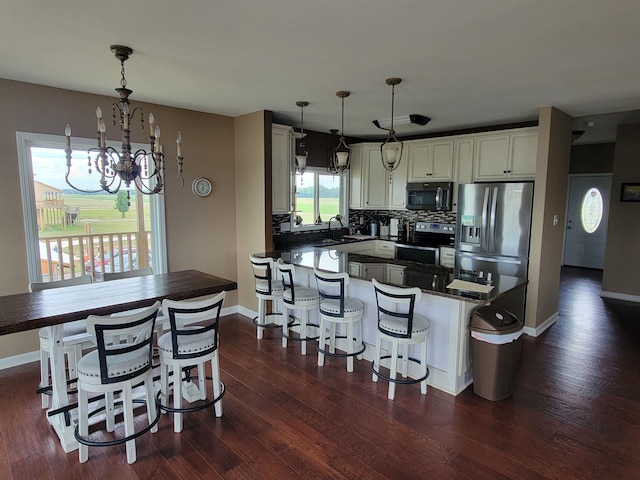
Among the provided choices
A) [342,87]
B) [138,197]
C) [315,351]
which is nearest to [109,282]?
[138,197]

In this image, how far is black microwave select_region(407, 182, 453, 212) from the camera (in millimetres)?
5418

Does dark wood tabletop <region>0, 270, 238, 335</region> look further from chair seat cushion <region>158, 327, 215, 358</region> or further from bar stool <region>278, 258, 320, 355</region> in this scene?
bar stool <region>278, 258, 320, 355</region>

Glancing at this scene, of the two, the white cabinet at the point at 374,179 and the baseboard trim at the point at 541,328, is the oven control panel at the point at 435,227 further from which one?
the baseboard trim at the point at 541,328

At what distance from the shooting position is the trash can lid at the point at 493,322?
2.83 m

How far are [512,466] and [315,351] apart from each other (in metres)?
2.04

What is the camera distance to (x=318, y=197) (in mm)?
6184

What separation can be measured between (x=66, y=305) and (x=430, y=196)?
4.69 meters

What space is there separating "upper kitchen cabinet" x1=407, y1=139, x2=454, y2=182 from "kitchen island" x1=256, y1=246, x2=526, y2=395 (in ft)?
7.53

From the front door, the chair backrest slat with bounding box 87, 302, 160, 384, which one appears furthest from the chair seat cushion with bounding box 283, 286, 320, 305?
the front door

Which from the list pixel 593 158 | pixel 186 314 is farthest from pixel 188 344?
pixel 593 158

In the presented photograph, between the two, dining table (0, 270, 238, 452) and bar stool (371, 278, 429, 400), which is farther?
bar stool (371, 278, 429, 400)

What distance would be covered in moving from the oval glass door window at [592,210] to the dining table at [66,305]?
8238 millimetres

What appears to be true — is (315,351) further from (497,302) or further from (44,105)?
(44,105)

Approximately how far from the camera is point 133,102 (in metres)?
4.02
